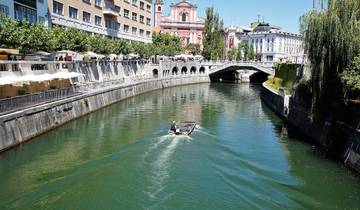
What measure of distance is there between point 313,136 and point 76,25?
149 ft

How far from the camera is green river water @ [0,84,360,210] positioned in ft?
73.0

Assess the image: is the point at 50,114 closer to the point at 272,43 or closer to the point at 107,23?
the point at 107,23

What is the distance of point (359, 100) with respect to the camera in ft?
94.8

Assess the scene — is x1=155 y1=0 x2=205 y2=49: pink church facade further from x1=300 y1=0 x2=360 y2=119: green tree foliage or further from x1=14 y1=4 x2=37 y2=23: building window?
x1=300 y1=0 x2=360 y2=119: green tree foliage

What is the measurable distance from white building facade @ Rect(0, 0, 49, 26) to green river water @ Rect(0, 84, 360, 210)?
54.7 ft

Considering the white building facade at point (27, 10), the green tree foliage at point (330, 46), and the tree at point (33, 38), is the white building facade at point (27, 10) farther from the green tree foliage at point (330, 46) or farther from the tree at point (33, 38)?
the green tree foliage at point (330, 46)

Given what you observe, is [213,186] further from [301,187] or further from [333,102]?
[333,102]

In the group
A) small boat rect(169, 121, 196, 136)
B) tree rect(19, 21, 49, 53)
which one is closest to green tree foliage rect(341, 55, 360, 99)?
small boat rect(169, 121, 196, 136)

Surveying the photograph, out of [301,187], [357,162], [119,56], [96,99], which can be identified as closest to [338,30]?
[357,162]

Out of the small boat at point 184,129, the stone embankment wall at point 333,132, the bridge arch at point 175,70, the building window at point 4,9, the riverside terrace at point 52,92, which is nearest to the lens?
the stone embankment wall at point 333,132

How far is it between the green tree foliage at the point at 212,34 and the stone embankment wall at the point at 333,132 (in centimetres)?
7341

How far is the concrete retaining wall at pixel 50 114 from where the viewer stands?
30.6 metres

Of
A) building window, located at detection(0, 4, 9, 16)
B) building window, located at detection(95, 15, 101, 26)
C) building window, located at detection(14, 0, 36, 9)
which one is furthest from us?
building window, located at detection(95, 15, 101, 26)

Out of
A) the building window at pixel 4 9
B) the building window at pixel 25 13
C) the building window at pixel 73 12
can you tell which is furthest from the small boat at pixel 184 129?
the building window at pixel 73 12
